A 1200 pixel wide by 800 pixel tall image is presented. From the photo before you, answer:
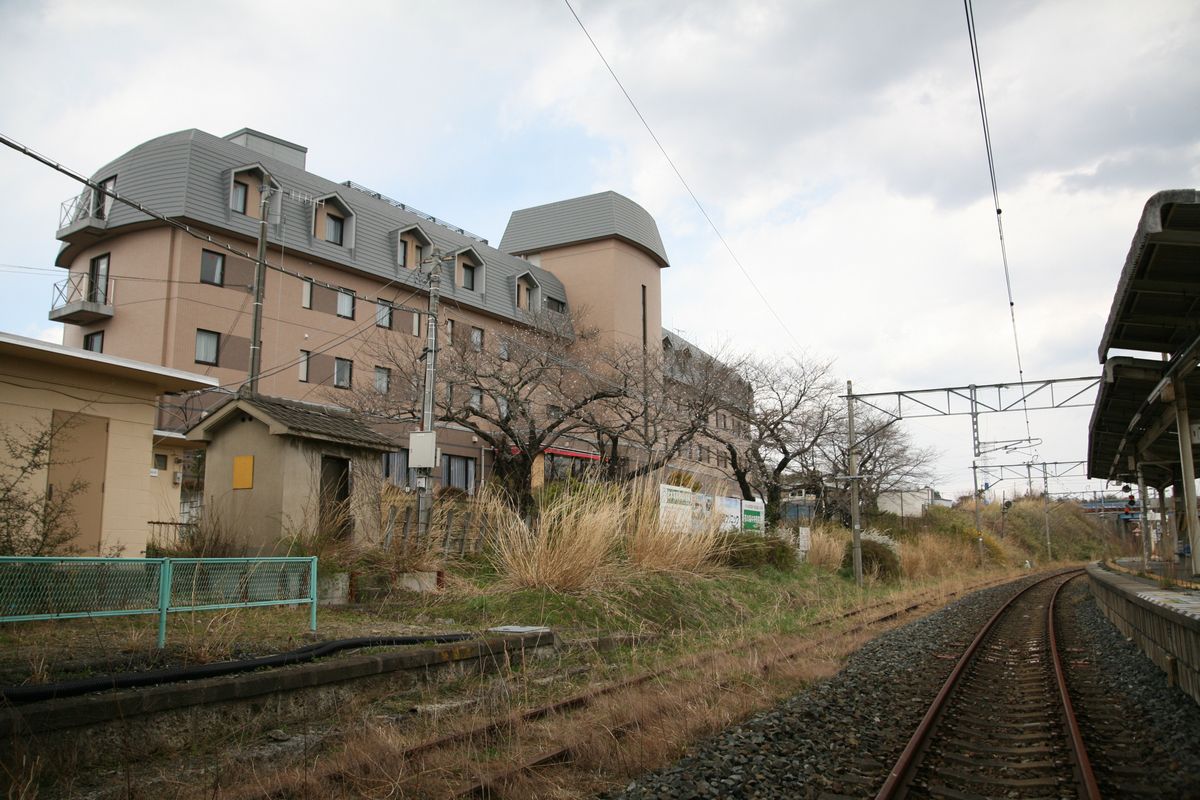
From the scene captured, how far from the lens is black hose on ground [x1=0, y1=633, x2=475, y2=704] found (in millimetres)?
5117

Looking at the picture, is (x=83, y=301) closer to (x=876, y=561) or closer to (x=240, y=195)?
(x=240, y=195)

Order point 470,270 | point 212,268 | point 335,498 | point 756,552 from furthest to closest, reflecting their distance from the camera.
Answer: point 470,270, point 212,268, point 756,552, point 335,498

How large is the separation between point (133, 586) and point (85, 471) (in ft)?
18.5

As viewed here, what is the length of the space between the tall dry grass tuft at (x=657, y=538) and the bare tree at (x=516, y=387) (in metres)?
4.04

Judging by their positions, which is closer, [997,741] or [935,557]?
[997,741]

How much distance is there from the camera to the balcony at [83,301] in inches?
1078

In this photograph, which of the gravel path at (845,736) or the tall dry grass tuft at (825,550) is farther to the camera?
the tall dry grass tuft at (825,550)

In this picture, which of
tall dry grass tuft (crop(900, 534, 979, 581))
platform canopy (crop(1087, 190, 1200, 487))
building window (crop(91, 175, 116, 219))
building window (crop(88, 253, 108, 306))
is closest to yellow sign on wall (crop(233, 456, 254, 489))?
platform canopy (crop(1087, 190, 1200, 487))

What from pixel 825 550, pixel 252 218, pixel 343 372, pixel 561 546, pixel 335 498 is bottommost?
pixel 825 550

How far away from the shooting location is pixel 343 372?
3172 cm

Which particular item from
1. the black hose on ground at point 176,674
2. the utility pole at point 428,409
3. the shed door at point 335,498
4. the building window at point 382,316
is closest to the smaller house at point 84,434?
Answer: the shed door at point 335,498

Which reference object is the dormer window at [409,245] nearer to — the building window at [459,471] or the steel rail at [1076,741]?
the building window at [459,471]

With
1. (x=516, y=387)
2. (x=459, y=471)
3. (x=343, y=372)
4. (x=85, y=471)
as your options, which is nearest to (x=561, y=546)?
(x=85, y=471)

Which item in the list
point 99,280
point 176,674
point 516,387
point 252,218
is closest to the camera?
point 176,674
